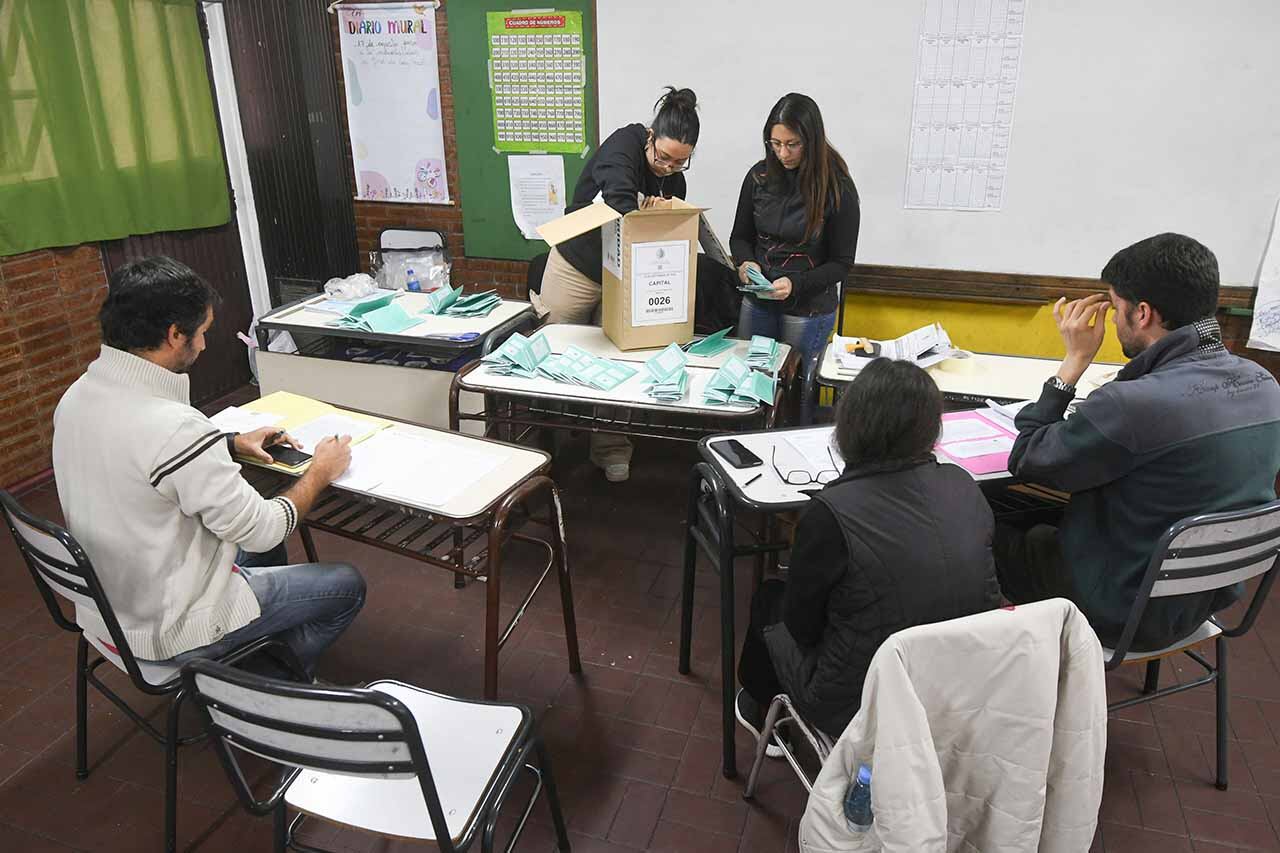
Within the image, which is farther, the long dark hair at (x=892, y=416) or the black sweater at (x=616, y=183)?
the black sweater at (x=616, y=183)

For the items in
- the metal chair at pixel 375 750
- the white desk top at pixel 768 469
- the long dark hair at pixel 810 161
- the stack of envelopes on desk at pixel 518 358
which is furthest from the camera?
the long dark hair at pixel 810 161

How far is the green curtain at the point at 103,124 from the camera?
11.3 feet

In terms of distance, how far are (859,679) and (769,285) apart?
1727mm

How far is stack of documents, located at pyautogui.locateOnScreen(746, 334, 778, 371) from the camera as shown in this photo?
9.47 ft

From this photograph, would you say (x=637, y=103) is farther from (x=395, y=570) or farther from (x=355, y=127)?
(x=395, y=570)

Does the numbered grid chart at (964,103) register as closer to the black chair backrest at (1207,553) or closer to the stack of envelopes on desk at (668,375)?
the stack of envelopes on desk at (668,375)

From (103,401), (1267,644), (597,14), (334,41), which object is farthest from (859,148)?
(103,401)

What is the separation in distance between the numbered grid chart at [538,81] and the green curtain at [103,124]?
1.45 m

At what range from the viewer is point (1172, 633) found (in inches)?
75.8

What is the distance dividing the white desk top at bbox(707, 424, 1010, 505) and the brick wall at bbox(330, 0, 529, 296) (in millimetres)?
2775

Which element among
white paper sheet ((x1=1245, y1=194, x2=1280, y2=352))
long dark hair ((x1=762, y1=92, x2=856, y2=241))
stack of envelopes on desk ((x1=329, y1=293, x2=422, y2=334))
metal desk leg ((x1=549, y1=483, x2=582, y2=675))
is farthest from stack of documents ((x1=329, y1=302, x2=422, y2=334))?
white paper sheet ((x1=1245, y1=194, x2=1280, y2=352))

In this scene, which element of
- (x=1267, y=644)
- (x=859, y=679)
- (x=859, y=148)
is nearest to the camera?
(x=859, y=679)

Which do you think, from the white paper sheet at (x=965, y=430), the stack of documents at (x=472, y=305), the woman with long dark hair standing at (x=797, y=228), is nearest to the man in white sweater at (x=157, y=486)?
the stack of documents at (x=472, y=305)

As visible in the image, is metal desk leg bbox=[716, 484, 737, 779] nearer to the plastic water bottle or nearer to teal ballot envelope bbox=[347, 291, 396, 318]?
the plastic water bottle
